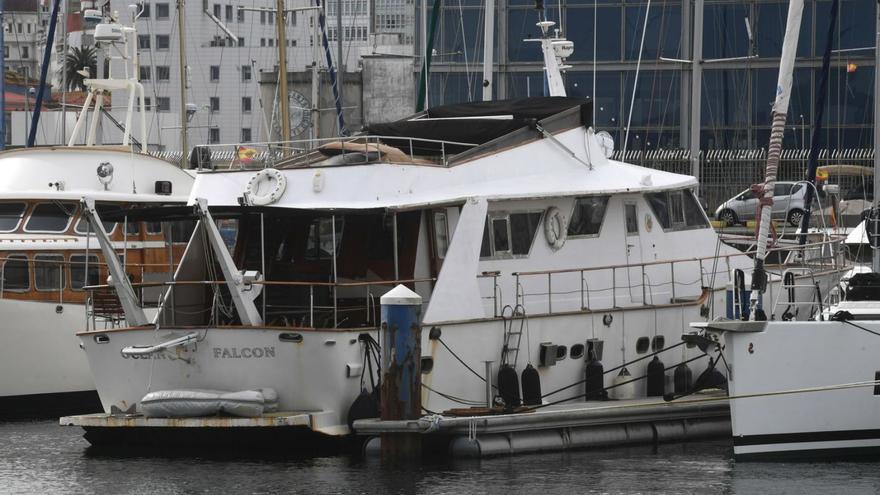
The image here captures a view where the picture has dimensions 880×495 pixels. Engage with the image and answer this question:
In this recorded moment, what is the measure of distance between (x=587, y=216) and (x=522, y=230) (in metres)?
1.23

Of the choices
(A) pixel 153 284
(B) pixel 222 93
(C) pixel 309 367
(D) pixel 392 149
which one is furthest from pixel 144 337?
(B) pixel 222 93

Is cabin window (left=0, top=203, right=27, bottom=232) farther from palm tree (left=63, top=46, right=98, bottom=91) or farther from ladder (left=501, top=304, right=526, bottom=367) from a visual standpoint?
palm tree (left=63, top=46, right=98, bottom=91)

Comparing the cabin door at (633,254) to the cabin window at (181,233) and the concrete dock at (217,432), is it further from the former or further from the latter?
the cabin window at (181,233)

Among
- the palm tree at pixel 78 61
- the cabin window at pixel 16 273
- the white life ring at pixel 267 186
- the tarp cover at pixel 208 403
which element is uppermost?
the palm tree at pixel 78 61

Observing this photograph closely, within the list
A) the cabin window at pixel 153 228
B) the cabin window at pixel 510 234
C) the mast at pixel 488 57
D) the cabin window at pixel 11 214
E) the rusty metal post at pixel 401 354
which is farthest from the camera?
the cabin window at pixel 153 228

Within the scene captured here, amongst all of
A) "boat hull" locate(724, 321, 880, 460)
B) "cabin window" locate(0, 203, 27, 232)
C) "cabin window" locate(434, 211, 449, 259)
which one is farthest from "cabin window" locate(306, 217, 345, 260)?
"cabin window" locate(0, 203, 27, 232)

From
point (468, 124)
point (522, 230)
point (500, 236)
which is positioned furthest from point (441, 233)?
point (468, 124)

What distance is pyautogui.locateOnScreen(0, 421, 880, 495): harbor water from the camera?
669 inches

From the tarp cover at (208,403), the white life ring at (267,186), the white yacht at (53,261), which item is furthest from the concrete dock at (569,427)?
the white yacht at (53,261)

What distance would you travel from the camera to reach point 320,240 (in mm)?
20016

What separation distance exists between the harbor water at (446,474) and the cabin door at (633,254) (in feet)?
8.17

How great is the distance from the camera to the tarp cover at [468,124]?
20.9 metres

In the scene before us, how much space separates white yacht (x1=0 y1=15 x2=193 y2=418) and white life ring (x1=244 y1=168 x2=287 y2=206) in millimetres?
4570

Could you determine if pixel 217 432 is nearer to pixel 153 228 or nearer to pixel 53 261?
pixel 53 261
